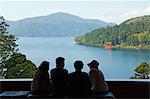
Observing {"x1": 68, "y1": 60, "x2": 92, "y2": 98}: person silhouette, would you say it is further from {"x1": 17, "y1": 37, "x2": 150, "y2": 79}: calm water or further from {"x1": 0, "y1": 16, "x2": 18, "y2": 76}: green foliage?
{"x1": 0, "y1": 16, "x2": 18, "y2": 76}: green foliage

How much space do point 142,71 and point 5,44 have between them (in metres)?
2.50

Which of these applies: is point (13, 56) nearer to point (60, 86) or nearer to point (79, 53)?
point (79, 53)

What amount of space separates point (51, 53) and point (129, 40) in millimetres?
1486

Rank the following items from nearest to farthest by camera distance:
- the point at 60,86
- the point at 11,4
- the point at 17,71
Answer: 1. the point at 60,86
2. the point at 17,71
3. the point at 11,4

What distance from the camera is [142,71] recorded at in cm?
570

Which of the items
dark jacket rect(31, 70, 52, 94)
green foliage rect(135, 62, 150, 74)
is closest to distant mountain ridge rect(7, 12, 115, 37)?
green foliage rect(135, 62, 150, 74)

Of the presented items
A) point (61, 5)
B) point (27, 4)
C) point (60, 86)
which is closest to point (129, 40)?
point (61, 5)

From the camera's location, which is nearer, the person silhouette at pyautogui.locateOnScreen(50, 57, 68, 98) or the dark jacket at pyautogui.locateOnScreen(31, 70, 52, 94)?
the person silhouette at pyautogui.locateOnScreen(50, 57, 68, 98)

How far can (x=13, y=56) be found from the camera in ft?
19.3

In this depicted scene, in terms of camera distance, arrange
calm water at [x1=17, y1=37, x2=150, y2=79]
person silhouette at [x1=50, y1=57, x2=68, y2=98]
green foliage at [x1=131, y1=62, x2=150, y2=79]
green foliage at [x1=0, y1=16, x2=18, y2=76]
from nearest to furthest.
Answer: person silhouette at [x1=50, y1=57, x2=68, y2=98], green foliage at [x1=131, y1=62, x2=150, y2=79], calm water at [x1=17, y1=37, x2=150, y2=79], green foliage at [x1=0, y1=16, x2=18, y2=76]

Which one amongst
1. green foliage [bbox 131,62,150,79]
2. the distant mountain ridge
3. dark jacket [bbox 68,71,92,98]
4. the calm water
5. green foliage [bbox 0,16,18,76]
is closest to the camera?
dark jacket [bbox 68,71,92,98]

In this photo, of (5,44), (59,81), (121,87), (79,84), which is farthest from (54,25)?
(79,84)

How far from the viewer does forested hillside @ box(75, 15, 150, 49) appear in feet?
19.9

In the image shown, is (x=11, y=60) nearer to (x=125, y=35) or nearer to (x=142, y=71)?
(x=125, y=35)
